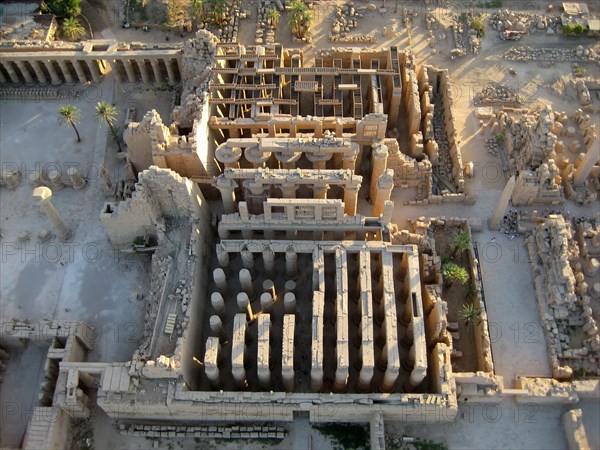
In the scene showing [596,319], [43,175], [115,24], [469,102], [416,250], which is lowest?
[596,319]

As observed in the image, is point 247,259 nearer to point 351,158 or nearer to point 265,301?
point 265,301

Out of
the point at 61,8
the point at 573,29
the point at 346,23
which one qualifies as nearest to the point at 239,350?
the point at 346,23

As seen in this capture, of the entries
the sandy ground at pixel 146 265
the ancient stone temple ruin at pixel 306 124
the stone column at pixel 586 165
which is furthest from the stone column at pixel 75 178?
the stone column at pixel 586 165

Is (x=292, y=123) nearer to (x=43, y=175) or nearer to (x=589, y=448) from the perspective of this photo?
(x=43, y=175)

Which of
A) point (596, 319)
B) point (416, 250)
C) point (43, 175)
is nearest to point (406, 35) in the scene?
point (416, 250)

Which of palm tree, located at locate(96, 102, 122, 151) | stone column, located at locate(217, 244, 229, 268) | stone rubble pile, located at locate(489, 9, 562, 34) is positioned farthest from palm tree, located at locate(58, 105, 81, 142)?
stone rubble pile, located at locate(489, 9, 562, 34)

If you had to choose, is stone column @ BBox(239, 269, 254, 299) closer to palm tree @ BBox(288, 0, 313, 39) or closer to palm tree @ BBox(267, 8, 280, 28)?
palm tree @ BBox(288, 0, 313, 39)

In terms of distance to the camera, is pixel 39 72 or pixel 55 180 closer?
pixel 55 180
